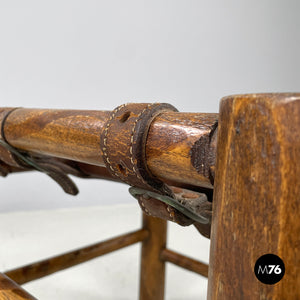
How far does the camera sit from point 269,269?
216 mm

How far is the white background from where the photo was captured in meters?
1.58

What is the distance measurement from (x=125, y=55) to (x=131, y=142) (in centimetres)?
151

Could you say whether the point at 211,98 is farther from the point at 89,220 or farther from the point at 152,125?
the point at 152,125

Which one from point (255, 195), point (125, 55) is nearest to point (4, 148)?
point (255, 195)

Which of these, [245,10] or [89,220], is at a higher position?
[245,10]

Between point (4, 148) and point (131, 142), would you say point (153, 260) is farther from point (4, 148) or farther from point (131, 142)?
point (131, 142)

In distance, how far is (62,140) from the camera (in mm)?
404

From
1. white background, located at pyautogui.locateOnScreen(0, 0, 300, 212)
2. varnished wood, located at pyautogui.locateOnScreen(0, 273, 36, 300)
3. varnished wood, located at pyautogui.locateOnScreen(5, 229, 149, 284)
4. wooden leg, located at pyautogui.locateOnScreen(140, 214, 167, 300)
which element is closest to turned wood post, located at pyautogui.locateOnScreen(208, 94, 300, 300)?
varnished wood, located at pyautogui.locateOnScreen(0, 273, 36, 300)

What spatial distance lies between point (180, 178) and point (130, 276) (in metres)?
0.96

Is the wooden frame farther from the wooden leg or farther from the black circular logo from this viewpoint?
the wooden leg

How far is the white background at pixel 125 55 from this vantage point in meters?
1.58

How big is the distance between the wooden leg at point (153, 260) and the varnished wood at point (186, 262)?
0.08 ft

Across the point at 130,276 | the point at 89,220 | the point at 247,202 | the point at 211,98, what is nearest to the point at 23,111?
the point at 247,202

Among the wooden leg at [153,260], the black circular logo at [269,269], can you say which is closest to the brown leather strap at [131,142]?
the black circular logo at [269,269]
